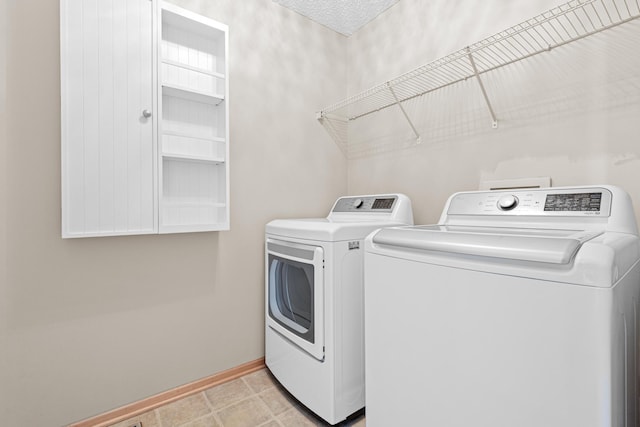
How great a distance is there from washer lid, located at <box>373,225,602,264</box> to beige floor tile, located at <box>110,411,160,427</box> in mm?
1498

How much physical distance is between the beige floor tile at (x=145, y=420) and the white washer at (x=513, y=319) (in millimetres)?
1100

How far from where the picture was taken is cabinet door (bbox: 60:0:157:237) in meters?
1.35

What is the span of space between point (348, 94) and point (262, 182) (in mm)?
1114

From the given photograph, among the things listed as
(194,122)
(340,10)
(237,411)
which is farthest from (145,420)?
(340,10)

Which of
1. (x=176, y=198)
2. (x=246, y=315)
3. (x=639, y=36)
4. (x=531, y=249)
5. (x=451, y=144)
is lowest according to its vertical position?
(x=246, y=315)

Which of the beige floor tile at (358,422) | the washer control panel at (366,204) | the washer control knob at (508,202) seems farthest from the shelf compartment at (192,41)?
the beige floor tile at (358,422)

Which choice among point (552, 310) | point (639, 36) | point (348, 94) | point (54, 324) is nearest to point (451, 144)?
point (639, 36)

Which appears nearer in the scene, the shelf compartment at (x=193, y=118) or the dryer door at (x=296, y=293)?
the dryer door at (x=296, y=293)

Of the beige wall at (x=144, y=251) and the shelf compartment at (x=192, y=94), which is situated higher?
the shelf compartment at (x=192, y=94)

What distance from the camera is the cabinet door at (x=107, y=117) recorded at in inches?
53.0

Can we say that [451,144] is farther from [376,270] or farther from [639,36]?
[376,270]

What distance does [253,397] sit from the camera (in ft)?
5.73

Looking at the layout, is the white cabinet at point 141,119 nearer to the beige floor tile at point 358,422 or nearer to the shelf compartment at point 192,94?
the shelf compartment at point 192,94

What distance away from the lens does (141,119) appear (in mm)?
1504
